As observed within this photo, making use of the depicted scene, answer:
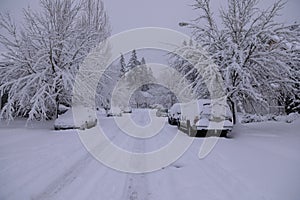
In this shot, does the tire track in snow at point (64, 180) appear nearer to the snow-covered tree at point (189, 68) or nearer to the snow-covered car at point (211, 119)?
the snow-covered car at point (211, 119)

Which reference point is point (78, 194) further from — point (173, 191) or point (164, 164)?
point (164, 164)

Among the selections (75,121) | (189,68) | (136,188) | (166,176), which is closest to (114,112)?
(75,121)

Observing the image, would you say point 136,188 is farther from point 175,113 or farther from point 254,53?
point 175,113

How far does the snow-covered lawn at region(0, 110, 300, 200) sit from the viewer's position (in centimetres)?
443

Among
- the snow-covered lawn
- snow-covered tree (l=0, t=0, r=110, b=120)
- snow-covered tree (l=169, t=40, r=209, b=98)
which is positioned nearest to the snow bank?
snow-covered tree (l=0, t=0, r=110, b=120)

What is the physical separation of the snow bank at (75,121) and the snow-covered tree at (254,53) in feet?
23.9

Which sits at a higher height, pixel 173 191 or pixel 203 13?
pixel 203 13

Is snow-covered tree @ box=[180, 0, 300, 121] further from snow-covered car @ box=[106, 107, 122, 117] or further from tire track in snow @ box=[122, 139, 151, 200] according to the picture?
snow-covered car @ box=[106, 107, 122, 117]

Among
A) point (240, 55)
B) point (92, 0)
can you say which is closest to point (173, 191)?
point (240, 55)

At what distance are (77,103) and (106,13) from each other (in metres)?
11.4

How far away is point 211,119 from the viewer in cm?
1048

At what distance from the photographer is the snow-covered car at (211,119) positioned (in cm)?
1033

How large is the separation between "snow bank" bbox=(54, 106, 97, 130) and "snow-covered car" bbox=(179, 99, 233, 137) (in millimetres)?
5906

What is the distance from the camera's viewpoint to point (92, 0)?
2177 cm
